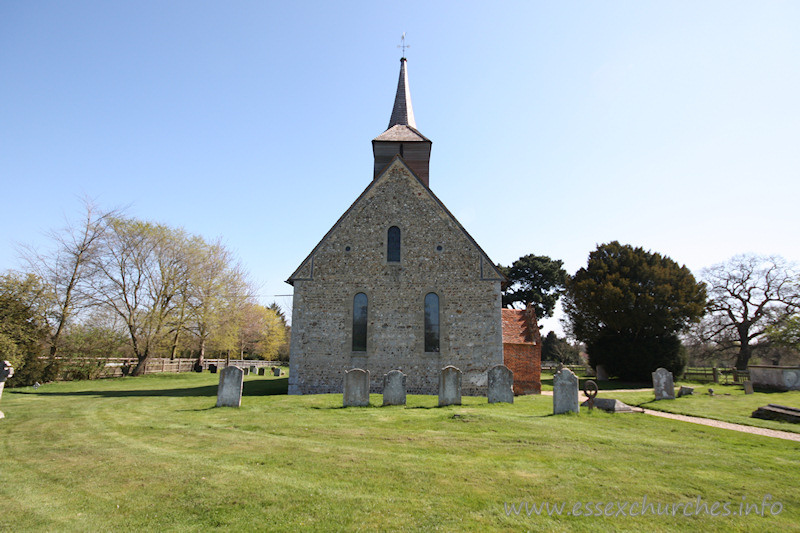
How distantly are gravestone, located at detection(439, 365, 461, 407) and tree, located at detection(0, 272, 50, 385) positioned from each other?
65.4 ft

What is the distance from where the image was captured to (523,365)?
19.9 meters

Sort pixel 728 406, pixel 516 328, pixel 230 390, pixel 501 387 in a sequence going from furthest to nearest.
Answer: pixel 516 328 → pixel 728 406 → pixel 501 387 → pixel 230 390

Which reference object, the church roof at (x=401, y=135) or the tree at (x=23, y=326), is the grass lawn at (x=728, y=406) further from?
the tree at (x=23, y=326)

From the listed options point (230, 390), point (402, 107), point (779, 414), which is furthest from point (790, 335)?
point (230, 390)

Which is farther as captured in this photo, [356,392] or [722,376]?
[722,376]

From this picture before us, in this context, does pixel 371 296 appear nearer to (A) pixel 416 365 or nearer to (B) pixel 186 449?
(A) pixel 416 365

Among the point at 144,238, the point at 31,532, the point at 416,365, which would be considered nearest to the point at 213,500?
the point at 31,532

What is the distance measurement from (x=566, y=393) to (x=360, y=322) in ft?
29.6

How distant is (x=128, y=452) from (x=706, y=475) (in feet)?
32.1

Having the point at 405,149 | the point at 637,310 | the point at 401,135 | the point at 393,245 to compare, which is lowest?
the point at 637,310

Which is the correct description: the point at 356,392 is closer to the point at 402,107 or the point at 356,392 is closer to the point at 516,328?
the point at 516,328

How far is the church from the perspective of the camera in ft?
57.7

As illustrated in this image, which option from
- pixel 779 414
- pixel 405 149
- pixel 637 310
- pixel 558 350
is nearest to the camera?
pixel 779 414

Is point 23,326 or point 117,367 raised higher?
point 23,326
